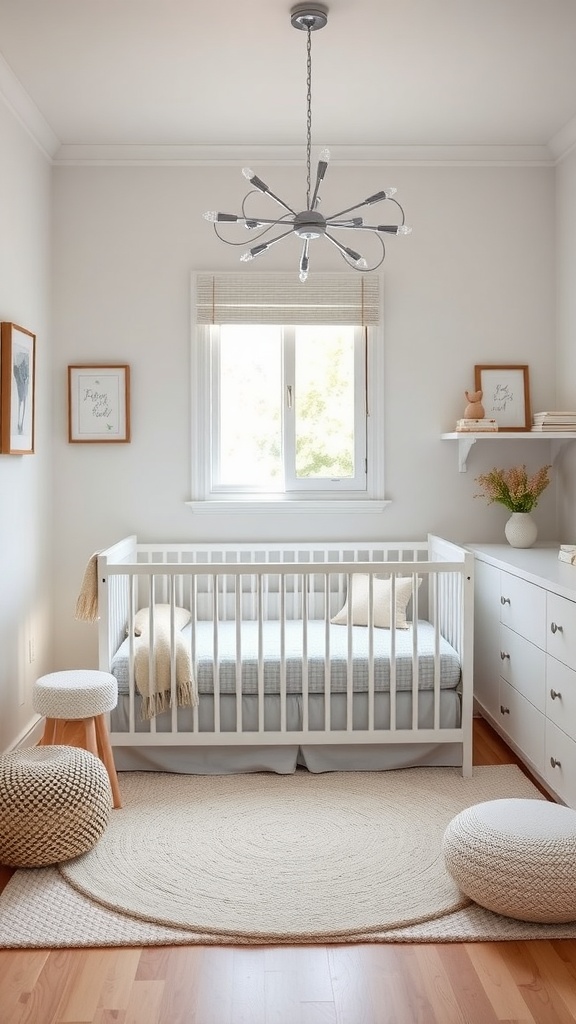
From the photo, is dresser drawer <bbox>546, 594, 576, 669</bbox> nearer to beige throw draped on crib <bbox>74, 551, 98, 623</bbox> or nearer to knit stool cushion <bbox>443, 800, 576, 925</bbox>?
knit stool cushion <bbox>443, 800, 576, 925</bbox>

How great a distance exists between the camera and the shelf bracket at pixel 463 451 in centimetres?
395

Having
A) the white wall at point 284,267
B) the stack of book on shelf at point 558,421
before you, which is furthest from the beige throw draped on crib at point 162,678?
the stack of book on shelf at point 558,421

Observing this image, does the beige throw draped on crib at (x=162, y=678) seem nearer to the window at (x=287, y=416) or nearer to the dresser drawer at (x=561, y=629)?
the window at (x=287, y=416)

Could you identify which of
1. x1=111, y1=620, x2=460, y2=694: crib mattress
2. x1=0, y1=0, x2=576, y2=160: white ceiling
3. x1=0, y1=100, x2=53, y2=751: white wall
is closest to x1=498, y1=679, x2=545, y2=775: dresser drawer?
x1=111, y1=620, x2=460, y2=694: crib mattress

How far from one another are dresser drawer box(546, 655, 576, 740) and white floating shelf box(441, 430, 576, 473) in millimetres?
1169

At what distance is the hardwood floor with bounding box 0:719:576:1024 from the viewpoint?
186cm

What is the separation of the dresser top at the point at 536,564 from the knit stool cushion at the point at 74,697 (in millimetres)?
1474

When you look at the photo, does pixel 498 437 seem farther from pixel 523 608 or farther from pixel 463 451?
pixel 523 608

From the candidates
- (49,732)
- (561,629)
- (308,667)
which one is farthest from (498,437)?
(49,732)

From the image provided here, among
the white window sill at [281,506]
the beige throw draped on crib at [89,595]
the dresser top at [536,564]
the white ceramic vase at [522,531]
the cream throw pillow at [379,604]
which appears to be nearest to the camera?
the dresser top at [536,564]

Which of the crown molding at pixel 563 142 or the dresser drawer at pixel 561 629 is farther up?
the crown molding at pixel 563 142

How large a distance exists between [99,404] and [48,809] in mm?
2026

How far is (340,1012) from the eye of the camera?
187cm

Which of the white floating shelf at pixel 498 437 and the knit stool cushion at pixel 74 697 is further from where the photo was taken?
the white floating shelf at pixel 498 437
